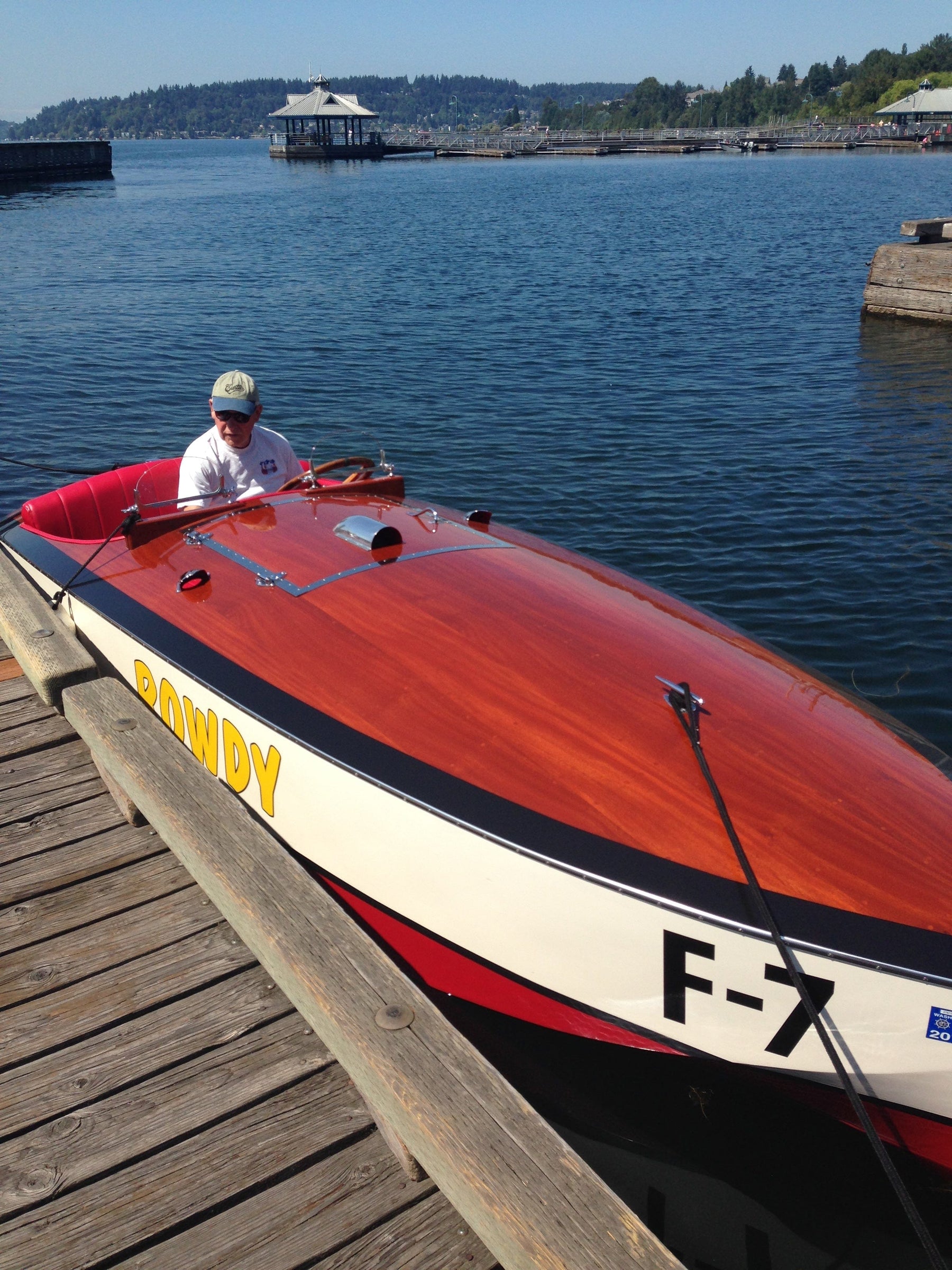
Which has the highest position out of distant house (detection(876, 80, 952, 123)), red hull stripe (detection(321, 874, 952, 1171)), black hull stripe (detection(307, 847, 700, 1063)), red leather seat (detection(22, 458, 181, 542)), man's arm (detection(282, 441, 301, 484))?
distant house (detection(876, 80, 952, 123))

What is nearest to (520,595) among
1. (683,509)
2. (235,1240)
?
(235,1240)

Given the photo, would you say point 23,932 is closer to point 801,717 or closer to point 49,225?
point 801,717

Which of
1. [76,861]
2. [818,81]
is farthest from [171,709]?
[818,81]

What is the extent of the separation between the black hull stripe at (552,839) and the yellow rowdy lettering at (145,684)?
237 mm

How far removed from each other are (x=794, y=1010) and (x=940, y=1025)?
379 mm

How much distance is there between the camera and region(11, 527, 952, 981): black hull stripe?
2.83 metres

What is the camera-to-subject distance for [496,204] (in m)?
51.3

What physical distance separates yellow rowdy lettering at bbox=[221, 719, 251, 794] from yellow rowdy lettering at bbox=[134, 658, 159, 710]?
1.99ft

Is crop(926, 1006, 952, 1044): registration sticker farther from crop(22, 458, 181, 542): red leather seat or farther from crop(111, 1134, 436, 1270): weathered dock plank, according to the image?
crop(22, 458, 181, 542): red leather seat

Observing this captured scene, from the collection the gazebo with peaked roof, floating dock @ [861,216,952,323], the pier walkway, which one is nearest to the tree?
the pier walkway

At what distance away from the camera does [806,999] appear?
276 cm

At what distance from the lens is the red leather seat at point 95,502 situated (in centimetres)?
610

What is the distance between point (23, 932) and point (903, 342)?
55.5 ft

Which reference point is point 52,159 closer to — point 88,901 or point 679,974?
point 88,901
